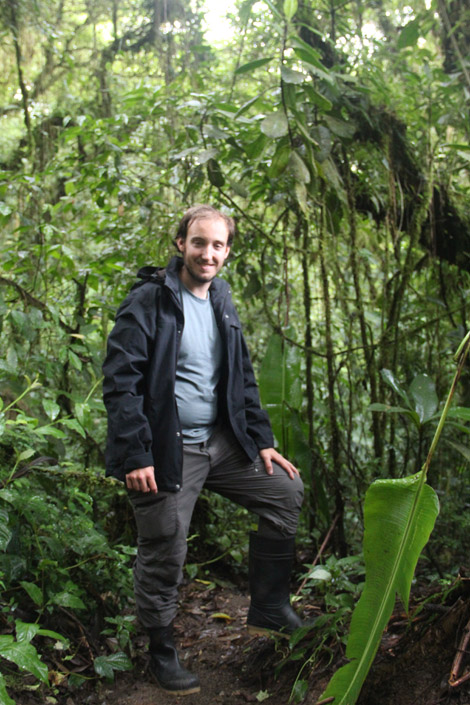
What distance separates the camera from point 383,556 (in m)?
1.56

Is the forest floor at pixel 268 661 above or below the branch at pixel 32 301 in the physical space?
below

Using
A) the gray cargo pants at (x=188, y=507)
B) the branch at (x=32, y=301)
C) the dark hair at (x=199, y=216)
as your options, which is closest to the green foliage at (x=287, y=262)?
the branch at (x=32, y=301)

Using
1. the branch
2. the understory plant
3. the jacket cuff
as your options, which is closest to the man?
the jacket cuff

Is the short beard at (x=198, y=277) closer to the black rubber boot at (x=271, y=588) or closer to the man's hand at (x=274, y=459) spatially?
the man's hand at (x=274, y=459)

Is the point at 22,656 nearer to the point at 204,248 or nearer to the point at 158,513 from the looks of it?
the point at 158,513

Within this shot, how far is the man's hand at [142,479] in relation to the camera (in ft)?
7.45

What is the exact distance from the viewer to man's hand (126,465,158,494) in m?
2.27

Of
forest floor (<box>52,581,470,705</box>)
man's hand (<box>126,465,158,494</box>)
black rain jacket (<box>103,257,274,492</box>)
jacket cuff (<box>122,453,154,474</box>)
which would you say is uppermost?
black rain jacket (<box>103,257,274,492</box>)

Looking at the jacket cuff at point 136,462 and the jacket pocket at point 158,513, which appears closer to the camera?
the jacket cuff at point 136,462

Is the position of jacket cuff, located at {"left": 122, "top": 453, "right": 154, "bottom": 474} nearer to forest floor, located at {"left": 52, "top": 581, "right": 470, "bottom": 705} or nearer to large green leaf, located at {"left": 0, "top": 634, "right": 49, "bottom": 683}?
large green leaf, located at {"left": 0, "top": 634, "right": 49, "bottom": 683}

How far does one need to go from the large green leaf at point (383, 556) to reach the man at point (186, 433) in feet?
3.28

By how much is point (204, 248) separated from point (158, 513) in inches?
45.0

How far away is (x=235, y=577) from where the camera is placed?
3588 millimetres

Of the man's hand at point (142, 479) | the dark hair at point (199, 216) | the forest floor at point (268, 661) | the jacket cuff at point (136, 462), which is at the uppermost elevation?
the dark hair at point (199, 216)
